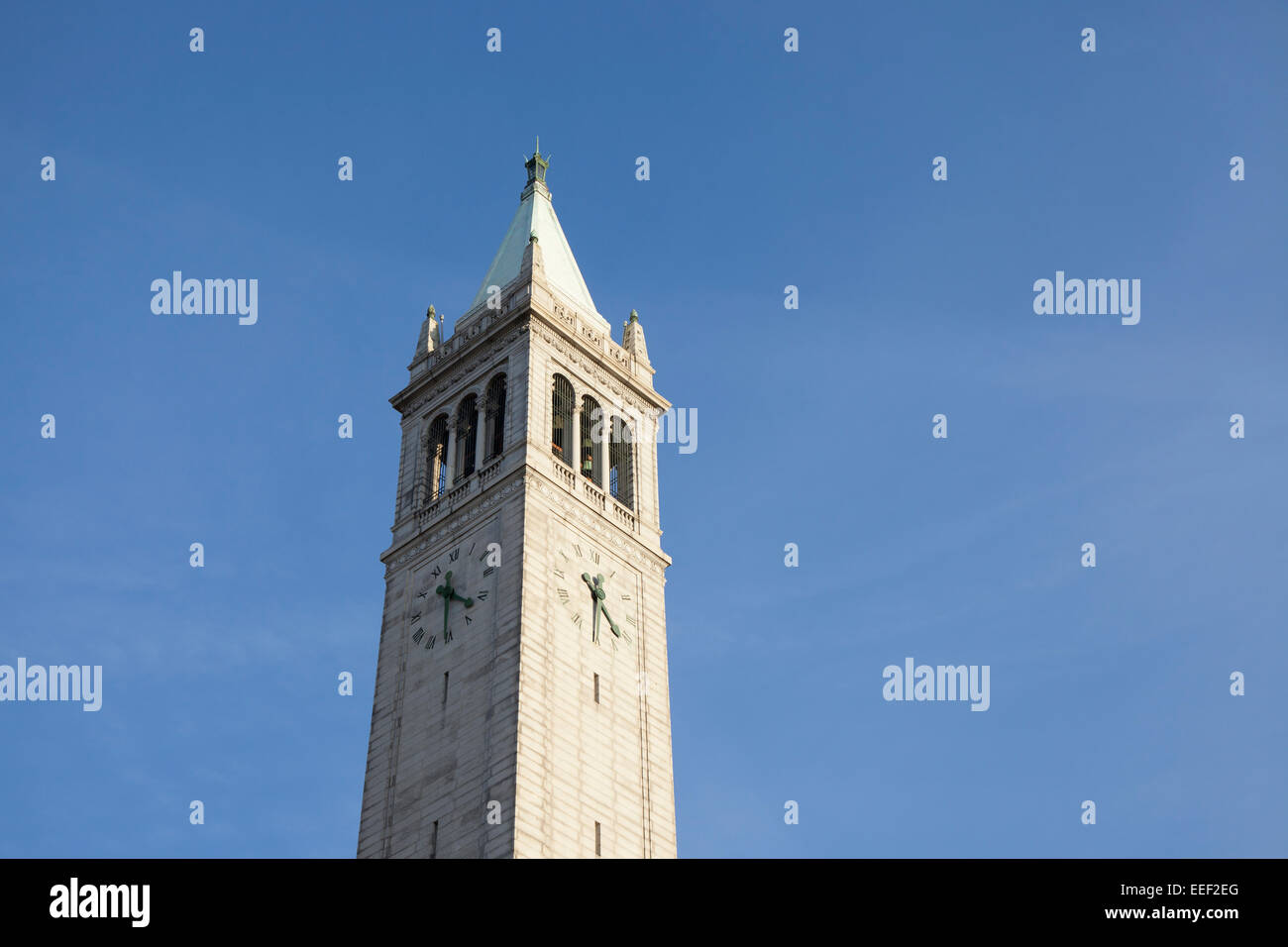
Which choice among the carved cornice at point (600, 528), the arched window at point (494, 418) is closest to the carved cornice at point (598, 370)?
the arched window at point (494, 418)

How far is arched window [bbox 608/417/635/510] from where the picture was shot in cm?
8006

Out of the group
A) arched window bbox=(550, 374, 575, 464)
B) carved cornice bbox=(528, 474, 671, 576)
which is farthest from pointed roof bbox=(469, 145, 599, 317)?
carved cornice bbox=(528, 474, 671, 576)

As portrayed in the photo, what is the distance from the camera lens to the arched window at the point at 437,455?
79.1 m

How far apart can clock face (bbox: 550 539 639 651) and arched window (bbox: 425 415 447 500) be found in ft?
29.7

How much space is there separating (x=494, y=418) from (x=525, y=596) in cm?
1253

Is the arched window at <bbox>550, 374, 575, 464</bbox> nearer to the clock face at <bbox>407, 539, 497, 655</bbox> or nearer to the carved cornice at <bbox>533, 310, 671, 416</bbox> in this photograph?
the carved cornice at <bbox>533, 310, 671, 416</bbox>

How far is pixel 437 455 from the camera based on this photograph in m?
80.6

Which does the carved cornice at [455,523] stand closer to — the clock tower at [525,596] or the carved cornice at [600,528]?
the clock tower at [525,596]

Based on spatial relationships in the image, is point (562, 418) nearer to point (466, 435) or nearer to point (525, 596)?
point (466, 435)

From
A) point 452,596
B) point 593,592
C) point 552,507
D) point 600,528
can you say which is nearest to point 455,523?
point 452,596
